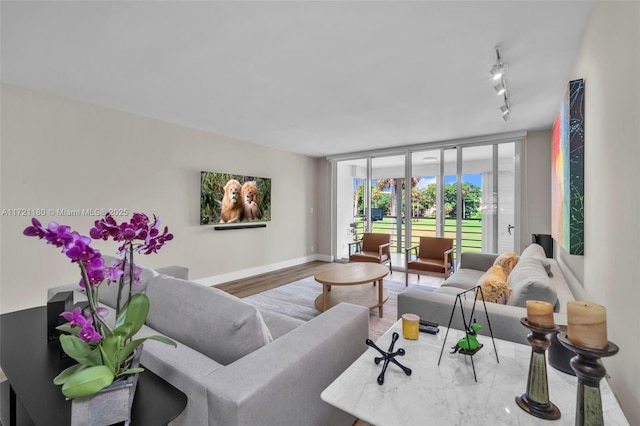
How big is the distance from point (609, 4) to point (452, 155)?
3.91m

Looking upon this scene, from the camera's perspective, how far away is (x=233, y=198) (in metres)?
4.90

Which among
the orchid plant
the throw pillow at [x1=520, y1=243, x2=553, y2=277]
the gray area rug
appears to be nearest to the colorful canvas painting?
the throw pillow at [x1=520, y1=243, x2=553, y2=277]

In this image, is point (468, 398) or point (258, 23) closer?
point (468, 398)

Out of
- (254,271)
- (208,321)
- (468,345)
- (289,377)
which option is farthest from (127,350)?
(254,271)

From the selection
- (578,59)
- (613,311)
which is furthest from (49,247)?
(578,59)

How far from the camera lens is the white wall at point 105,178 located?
287 cm

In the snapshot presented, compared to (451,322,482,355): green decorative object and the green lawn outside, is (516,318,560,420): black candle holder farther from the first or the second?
the green lawn outside

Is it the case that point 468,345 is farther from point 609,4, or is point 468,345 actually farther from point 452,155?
point 452,155

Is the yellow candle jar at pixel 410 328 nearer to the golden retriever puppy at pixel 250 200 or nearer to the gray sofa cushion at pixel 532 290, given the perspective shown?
the gray sofa cushion at pixel 532 290

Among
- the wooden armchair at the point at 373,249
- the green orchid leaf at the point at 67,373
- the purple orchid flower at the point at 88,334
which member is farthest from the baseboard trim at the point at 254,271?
the purple orchid flower at the point at 88,334

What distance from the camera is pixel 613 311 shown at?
128 cm

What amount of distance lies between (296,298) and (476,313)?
8.59 ft

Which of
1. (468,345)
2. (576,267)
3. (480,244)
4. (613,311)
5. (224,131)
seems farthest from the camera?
(480,244)

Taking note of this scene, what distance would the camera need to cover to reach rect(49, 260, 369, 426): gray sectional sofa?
1.00m
